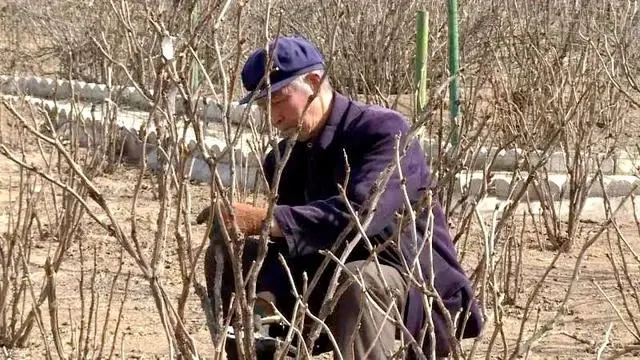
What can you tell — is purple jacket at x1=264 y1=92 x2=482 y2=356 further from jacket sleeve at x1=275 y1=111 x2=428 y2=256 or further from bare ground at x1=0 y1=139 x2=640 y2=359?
bare ground at x1=0 y1=139 x2=640 y2=359

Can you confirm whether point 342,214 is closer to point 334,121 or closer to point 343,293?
point 343,293

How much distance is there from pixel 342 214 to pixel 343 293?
0.64 ft

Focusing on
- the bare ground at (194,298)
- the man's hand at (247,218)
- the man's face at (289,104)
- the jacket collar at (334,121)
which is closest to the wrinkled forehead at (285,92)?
the man's face at (289,104)

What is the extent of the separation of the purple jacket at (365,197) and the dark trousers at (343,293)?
9 centimetres

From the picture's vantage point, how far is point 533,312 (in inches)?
181

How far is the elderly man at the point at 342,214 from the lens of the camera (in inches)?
111

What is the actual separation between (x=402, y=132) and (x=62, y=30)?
378 inches

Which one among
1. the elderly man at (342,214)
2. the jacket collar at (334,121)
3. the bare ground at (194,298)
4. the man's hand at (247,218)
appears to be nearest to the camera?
the man's hand at (247,218)

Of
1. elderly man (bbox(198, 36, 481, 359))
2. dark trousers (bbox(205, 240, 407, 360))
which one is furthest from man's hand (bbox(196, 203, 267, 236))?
dark trousers (bbox(205, 240, 407, 360))

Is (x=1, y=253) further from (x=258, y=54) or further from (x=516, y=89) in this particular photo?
(x=516, y=89)

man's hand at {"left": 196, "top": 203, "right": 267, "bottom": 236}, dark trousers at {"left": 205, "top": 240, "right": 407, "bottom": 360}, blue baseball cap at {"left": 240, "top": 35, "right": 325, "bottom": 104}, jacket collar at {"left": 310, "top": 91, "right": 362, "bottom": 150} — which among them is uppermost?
blue baseball cap at {"left": 240, "top": 35, "right": 325, "bottom": 104}

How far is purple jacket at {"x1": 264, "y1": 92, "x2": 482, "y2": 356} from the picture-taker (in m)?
2.82

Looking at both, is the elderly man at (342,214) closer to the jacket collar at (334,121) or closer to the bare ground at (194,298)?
the jacket collar at (334,121)

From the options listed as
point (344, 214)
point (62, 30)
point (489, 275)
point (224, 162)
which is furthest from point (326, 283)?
point (62, 30)
